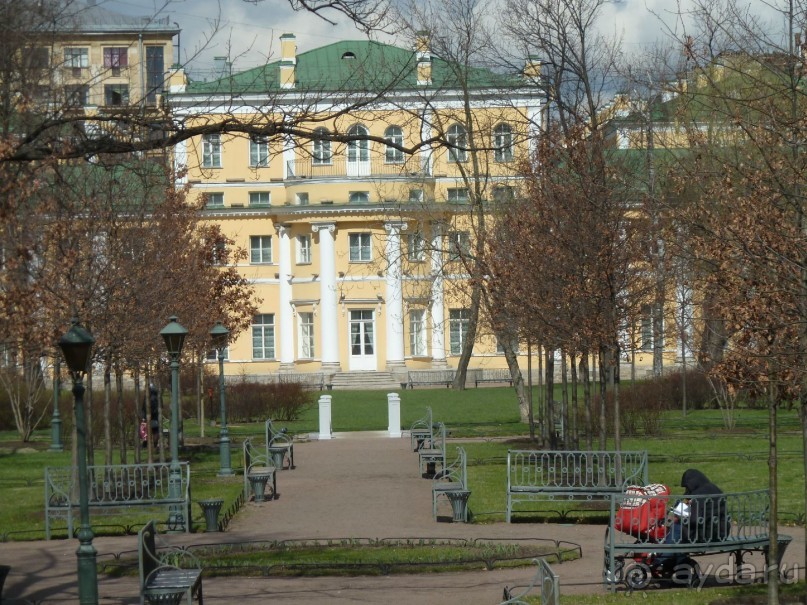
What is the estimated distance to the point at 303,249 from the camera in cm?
5944

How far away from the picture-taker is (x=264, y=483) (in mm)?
19438

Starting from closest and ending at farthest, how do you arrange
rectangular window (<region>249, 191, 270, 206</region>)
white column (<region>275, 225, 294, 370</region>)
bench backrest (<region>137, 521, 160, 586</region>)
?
bench backrest (<region>137, 521, 160, 586</region>), white column (<region>275, 225, 294, 370</region>), rectangular window (<region>249, 191, 270, 206</region>)

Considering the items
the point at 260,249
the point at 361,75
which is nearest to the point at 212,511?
the point at 361,75

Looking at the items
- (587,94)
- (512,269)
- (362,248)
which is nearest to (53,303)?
(512,269)

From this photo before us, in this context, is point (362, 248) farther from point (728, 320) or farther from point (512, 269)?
point (728, 320)

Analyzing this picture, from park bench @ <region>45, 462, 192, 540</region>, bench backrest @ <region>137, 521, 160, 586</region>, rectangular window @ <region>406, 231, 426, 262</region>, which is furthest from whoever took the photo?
rectangular window @ <region>406, 231, 426, 262</region>

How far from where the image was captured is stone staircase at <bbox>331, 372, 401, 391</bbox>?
55.9 meters

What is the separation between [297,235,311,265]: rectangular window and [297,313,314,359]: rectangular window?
2.52 metres

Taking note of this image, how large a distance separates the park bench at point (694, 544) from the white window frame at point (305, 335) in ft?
155

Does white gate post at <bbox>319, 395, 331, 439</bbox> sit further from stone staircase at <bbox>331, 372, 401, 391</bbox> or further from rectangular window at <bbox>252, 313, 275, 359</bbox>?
rectangular window at <bbox>252, 313, 275, 359</bbox>

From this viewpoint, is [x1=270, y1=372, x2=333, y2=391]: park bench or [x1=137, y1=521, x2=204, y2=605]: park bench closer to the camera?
[x1=137, y1=521, x2=204, y2=605]: park bench

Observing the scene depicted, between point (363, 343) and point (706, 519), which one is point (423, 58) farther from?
point (363, 343)

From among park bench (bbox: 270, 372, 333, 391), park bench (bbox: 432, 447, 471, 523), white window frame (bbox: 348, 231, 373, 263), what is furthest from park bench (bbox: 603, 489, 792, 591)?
white window frame (bbox: 348, 231, 373, 263)

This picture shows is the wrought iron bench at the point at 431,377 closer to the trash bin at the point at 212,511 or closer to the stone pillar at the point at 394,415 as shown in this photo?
the stone pillar at the point at 394,415
